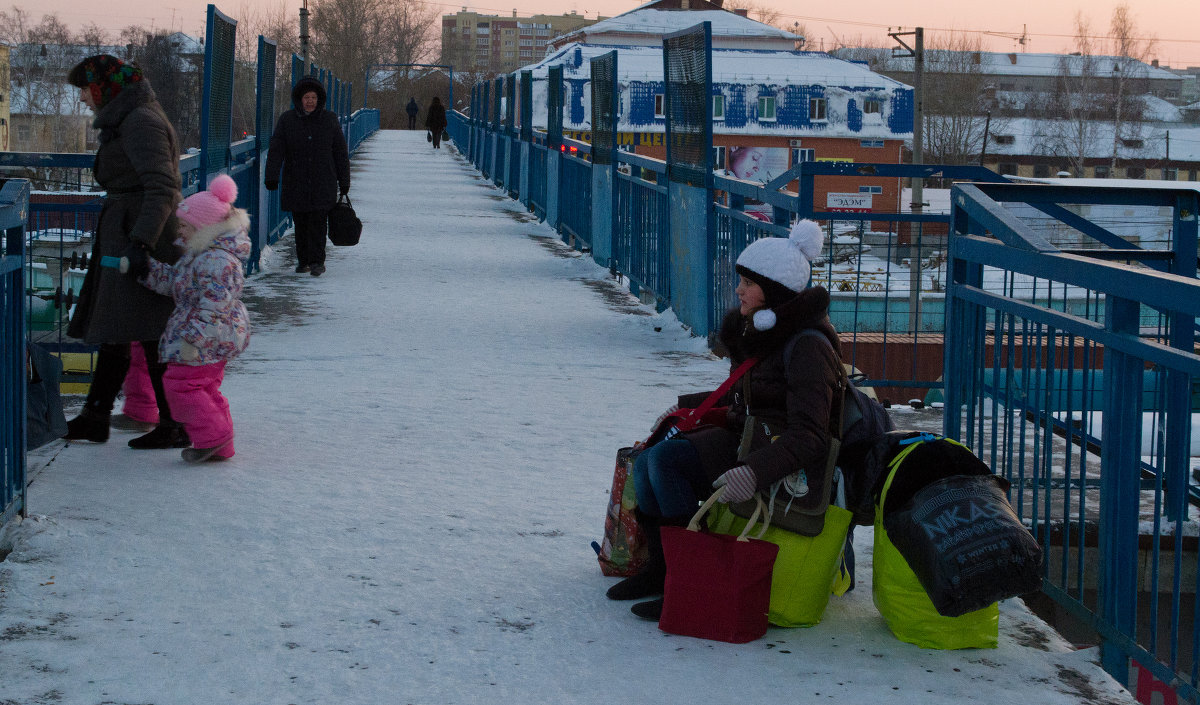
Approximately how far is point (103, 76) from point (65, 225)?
3.67 meters

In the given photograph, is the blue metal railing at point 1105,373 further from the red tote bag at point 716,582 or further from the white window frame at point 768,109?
the white window frame at point 768,109

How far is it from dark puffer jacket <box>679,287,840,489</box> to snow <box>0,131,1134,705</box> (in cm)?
48

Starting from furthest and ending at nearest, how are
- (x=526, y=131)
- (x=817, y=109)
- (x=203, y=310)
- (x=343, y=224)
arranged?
(x=817, y=109) < (x=526, y=131) < (x=343, y=224) < (x=203, y=310)

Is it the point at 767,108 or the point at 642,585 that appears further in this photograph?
the point at 767,108

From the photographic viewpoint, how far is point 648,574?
3777 mm

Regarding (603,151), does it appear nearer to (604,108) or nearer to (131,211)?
(604,108)

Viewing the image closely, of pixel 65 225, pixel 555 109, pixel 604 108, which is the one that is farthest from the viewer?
pixel 555 109

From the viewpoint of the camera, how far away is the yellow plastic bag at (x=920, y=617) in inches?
135

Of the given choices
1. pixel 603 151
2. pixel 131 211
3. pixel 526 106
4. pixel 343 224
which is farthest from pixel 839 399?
pixel 526 106

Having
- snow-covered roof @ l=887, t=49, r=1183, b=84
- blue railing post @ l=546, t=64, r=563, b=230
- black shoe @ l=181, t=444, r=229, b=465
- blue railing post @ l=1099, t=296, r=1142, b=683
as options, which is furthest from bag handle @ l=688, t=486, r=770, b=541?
snow-covered roof @ l=887, t=49, r=1183, b=84

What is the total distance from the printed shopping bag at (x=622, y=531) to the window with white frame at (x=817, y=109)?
61968 millimetres

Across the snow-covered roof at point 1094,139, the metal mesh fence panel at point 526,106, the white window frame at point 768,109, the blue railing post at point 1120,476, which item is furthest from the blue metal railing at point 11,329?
the snow-covered roof at point 1094,139

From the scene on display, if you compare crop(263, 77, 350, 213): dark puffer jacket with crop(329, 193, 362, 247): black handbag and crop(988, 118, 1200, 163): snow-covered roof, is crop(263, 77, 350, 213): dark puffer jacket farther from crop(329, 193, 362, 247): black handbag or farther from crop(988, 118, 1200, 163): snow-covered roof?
crop(988, 118, 1200, 163): snow-covered roof

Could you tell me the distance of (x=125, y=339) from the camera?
516 cm
